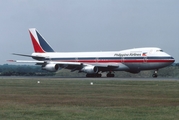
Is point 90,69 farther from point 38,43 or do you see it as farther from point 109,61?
point 38,43

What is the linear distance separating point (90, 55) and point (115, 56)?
14.5 feet

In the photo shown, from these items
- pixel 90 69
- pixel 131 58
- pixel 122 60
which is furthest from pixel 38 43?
pixel 131 58

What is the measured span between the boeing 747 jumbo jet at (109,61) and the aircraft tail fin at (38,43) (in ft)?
7.89

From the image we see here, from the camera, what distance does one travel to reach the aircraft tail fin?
7769cm

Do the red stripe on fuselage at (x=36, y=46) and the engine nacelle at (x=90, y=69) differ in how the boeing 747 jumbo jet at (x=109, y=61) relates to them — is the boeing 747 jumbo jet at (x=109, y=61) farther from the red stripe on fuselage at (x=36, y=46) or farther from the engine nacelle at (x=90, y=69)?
the red stripe on fuselage at (x=36, y=46)

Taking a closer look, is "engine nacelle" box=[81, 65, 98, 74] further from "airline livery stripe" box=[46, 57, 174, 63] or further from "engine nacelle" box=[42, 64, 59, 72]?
"engine nacelle" box=[42, 64, 59, 72]

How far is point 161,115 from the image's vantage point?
19.4 meters

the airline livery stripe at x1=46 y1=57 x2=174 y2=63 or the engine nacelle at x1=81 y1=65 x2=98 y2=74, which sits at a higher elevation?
the airline livery stripe at x1=46 y1=57 x2=174 y2=63

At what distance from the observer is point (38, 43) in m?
77.9

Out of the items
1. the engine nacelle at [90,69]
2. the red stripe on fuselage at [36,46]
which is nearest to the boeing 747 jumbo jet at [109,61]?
the engine nacelle at [90,69]

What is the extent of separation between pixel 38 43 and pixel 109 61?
576 inches

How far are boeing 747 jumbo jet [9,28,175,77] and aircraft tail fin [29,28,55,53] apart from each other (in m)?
2.41

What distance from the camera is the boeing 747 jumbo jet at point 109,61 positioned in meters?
64.9

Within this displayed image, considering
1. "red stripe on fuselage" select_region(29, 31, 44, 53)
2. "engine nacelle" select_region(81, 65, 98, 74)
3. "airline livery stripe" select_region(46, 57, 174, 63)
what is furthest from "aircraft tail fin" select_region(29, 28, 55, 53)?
"engine nacelle" select_region(81, 65, 98, 74)
